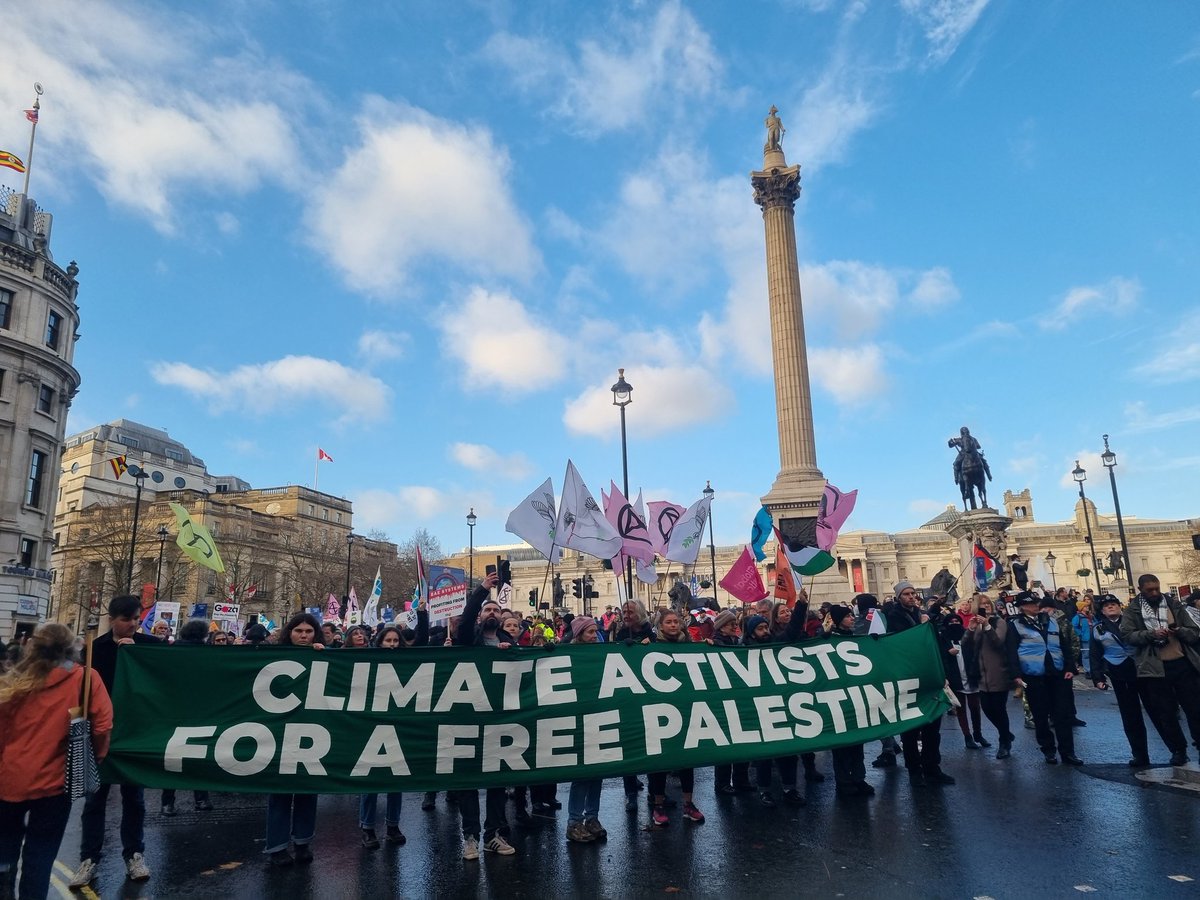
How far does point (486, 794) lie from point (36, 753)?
3.43 meters

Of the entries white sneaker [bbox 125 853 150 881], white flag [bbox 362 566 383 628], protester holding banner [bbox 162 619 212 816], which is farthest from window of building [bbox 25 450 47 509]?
white sneaker [bbox 125 853 150 881]

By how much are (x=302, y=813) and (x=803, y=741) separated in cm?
461

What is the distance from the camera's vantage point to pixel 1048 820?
23.5ft

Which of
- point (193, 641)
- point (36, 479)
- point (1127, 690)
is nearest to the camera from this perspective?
point (193, 641)

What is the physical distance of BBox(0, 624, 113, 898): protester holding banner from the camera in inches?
191

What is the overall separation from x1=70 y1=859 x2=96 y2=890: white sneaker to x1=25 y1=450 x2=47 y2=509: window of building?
1607 inches

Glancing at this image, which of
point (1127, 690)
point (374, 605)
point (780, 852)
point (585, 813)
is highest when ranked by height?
point (374, 605)

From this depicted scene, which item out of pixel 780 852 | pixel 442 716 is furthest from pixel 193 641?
Answer: pixel 780 852

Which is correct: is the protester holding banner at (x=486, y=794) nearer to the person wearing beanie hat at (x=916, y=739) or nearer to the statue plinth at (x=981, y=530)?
the person wearing beanie hat at (x=916, y=739)

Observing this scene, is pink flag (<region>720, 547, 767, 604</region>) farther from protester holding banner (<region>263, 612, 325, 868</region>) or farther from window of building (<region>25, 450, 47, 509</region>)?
window of building (<region>25, 450, 47, 509</region>)

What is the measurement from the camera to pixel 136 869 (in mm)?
6273

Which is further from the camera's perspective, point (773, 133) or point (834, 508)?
point (773, 133)

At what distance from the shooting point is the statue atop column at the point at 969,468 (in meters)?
37.7

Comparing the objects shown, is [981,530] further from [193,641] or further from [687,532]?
[193,641]
